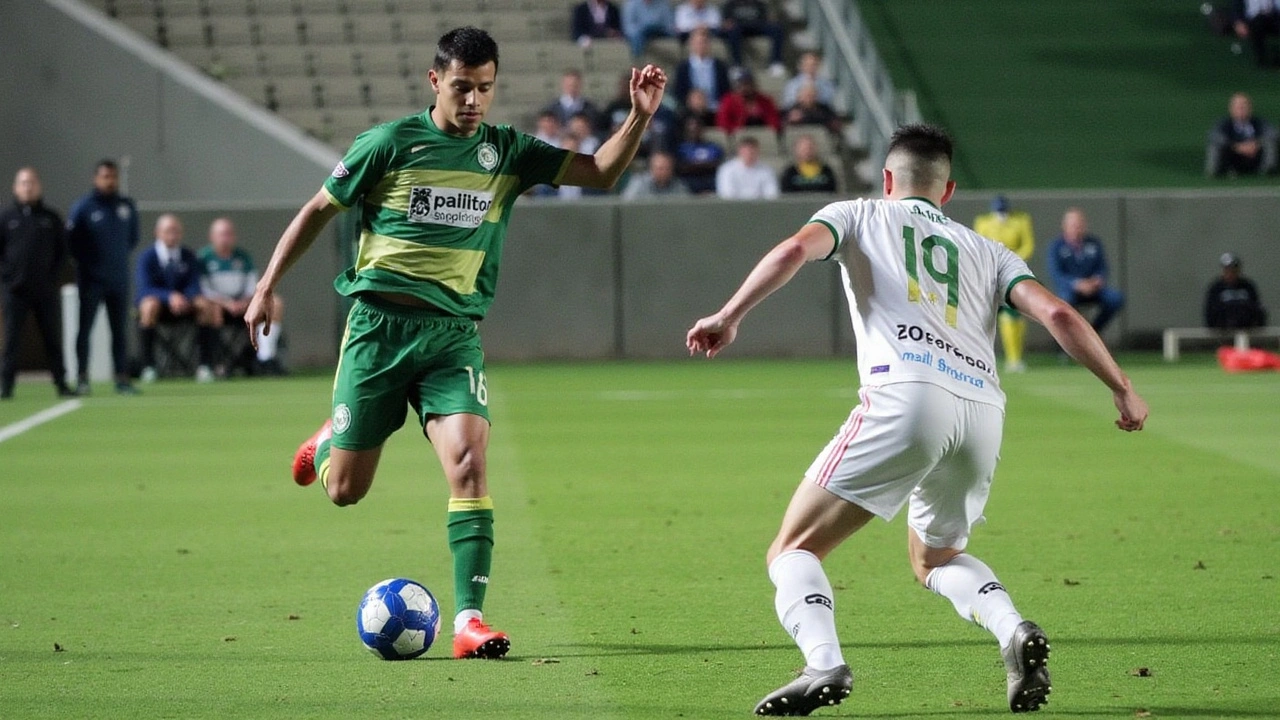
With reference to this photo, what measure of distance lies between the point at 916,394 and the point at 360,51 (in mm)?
24245

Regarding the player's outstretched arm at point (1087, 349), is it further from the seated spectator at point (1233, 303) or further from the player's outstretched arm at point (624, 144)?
the seated spectator at point (1233, 303)

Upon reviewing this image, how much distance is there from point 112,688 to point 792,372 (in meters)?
17.0

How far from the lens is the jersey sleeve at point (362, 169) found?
7.09 meters

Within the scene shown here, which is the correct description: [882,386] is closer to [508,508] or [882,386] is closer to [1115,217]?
[508,508]

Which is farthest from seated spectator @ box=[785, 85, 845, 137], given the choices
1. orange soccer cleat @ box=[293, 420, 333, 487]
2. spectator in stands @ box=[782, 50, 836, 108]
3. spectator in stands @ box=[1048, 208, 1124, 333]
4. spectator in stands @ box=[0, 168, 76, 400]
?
orange soccer cleat @ box=[293, 420, 333, 487]

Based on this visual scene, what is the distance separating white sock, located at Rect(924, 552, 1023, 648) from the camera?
5750 millimetres

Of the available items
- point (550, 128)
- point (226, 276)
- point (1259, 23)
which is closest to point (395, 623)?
point (226, 276)

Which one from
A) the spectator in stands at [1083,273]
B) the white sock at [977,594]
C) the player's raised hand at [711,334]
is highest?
the player's raised hand at [711,334]

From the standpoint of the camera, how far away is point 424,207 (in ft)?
23.4

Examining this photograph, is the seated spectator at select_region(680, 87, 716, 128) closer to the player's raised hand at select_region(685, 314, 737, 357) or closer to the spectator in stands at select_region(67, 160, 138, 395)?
the spectator in stands at select_region(67, 160, 138, 395)

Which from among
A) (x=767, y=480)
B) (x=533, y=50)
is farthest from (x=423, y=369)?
(x=533, y=50)

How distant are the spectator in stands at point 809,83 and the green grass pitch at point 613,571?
11088 millimetres

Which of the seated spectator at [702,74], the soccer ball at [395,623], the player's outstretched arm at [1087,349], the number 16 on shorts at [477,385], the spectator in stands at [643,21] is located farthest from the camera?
the spectator in stands at [643,21]

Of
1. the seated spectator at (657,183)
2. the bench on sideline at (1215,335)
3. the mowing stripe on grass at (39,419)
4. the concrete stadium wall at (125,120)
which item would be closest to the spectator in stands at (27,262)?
the mowing stripe on grass at (39,419)
